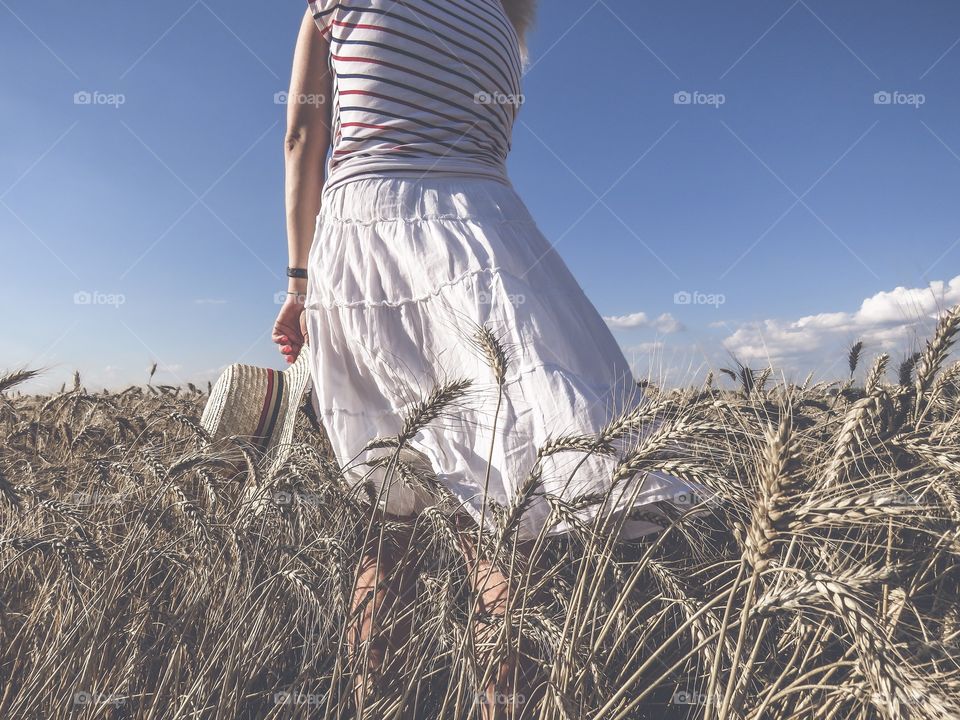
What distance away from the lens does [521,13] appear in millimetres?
2338

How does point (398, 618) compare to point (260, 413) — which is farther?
point (260, 413)

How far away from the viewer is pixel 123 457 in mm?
2176

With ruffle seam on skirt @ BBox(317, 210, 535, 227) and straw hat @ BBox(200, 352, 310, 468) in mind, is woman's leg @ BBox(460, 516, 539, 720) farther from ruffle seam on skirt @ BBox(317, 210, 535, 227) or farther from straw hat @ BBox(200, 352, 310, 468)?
straw hat @ BBox(200, 352, 310, 468)

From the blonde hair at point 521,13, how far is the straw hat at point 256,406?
1563 millimetres

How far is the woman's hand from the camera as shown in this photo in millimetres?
1894

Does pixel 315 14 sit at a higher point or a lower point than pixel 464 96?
higher

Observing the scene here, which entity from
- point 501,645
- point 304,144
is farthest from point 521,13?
point 501,645

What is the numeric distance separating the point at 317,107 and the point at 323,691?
1.70 m

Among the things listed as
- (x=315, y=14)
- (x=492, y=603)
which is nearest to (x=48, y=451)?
(x=315, y=14)

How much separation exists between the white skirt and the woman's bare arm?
17cm

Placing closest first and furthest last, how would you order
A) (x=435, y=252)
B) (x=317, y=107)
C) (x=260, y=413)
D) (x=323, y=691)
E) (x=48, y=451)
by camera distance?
(x=435, y=252)
(x=323, y=691)
(x=317, y=107)
(x=260, y=413)
(x=48, y=451)

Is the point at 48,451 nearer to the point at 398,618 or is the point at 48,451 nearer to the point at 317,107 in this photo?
the point at 317,107

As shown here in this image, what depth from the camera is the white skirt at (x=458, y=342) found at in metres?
1.27

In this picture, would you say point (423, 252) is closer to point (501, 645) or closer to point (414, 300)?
point (414, 300)
